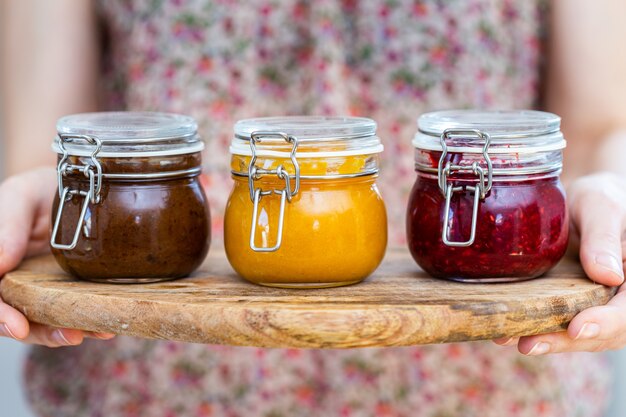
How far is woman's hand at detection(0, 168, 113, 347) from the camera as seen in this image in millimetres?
950

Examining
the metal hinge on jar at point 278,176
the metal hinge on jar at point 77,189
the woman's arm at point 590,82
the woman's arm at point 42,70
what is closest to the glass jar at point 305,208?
the metal hinge on jar at point 278,176

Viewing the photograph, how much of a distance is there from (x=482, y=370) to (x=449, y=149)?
598 millimetres

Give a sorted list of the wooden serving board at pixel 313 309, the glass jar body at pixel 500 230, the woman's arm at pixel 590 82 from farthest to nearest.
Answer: the woman's arm at pixel 590 82 → the glass jar body at pixel 500 230 → the wooden serving board at pixel 313 309

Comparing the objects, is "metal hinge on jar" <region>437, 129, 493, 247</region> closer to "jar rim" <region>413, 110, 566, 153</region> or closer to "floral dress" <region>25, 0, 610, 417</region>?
"jar rim" <region>413, 110, 566, 153</region>

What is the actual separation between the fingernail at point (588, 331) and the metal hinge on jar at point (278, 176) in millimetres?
312

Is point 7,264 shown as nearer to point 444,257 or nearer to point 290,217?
point 290,217

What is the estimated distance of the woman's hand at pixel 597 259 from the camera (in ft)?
2.88

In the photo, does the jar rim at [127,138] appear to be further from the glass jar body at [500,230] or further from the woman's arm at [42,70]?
the woman's arm at [42,70]

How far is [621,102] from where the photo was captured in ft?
4.62

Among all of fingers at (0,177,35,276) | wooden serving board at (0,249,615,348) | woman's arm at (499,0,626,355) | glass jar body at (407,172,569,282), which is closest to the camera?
wooden serving board at (0,249,615,348)

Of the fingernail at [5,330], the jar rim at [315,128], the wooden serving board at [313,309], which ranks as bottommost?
the fingernail at [5,330]

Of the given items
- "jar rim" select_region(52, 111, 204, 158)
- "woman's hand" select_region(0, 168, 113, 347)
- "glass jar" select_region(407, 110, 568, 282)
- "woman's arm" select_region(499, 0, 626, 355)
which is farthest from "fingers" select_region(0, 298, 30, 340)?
"woman's arm" select_region(499, 0, 626, 355)

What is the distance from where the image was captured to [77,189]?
95 centimetres

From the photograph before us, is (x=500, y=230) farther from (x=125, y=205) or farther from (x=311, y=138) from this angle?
(x=125, y=205)
